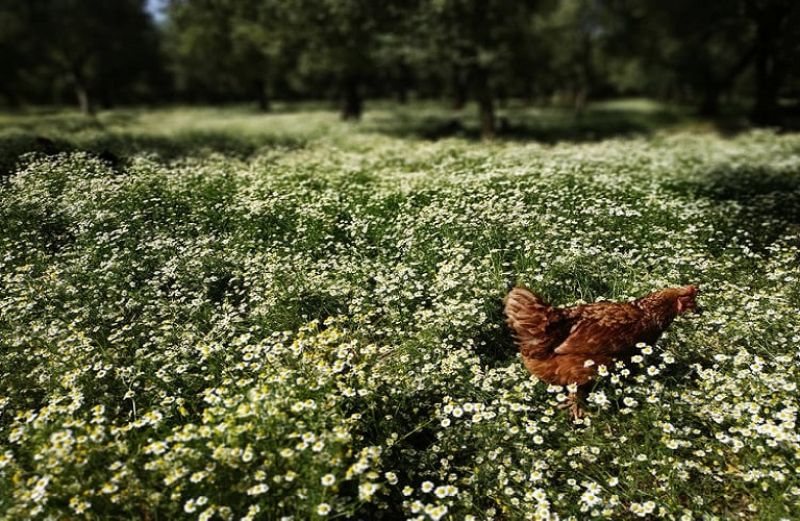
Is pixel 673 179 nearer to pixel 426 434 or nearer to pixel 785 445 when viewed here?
pixel 785 445

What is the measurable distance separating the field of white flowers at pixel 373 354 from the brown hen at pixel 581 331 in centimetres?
25

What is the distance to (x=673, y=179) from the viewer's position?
441 inches

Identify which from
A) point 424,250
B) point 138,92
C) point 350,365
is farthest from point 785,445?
point 138,92

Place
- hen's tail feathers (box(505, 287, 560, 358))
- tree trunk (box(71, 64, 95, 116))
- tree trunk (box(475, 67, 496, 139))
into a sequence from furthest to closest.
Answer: tree trunk (box(71, 64, 95, 116)) → tree trunk (box(475, 67, 496, 139)) → hen's tail feathers (box(505, 287, 560, 358))

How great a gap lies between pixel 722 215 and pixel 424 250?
563 centimetres

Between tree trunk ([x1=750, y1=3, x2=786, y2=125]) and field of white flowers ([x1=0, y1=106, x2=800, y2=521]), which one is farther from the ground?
tree trunk ([x1=750, y1=3, x2=786, y2=125])

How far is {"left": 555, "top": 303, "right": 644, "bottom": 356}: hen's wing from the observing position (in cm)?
512

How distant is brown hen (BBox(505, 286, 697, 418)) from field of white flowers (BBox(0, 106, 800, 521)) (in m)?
0.25

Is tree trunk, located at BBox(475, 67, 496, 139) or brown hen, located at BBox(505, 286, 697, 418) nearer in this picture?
brown hen, located at BBox(505, 286, 697, 418)

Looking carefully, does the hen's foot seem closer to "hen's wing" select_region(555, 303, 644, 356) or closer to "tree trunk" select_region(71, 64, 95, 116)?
"hen's wing" select_region(555, 303, 644, 356)

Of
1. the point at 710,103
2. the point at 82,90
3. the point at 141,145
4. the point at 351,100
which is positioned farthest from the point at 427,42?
the point at 82,90

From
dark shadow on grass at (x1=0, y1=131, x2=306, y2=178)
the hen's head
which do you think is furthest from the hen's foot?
dark shadow on grass at (x1=0, y1=131, x2=306, y2=178)

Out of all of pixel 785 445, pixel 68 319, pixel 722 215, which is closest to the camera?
pixel 785 445

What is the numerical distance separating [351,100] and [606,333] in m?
30.6
